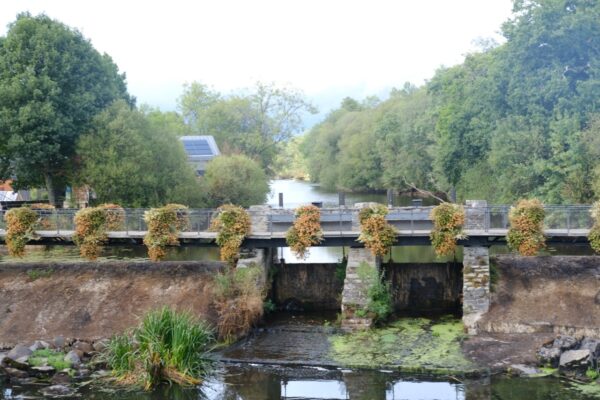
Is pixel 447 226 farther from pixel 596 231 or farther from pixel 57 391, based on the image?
pixel 57 391

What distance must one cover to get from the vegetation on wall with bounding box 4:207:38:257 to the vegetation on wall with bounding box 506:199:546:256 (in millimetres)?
17741

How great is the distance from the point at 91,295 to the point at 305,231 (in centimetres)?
828

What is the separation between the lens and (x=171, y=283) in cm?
2617

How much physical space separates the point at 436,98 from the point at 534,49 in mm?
18505

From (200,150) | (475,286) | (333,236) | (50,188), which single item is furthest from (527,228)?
(200,150)

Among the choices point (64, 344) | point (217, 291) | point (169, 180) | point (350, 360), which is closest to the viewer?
point (350, 360)

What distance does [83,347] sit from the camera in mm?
22047

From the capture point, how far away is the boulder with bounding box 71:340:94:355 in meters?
21.9

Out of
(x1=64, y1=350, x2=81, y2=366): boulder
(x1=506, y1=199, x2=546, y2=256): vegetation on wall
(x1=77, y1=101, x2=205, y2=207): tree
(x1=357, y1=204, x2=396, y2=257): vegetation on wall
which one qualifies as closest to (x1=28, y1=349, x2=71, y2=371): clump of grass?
(x1=64, y1=350, x2=81, y2=366): boulder

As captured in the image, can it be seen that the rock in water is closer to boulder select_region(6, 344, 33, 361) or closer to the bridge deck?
boulder select_region(6, 344, 33, 361)

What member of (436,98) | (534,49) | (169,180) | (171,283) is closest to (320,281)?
(171,283)

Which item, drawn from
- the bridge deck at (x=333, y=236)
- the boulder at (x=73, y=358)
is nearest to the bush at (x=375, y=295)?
the bridge deck at (x=333, y=236)

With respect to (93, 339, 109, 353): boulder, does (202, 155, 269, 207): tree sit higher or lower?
higher

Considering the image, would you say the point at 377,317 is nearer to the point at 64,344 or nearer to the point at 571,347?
the point at 571,347
